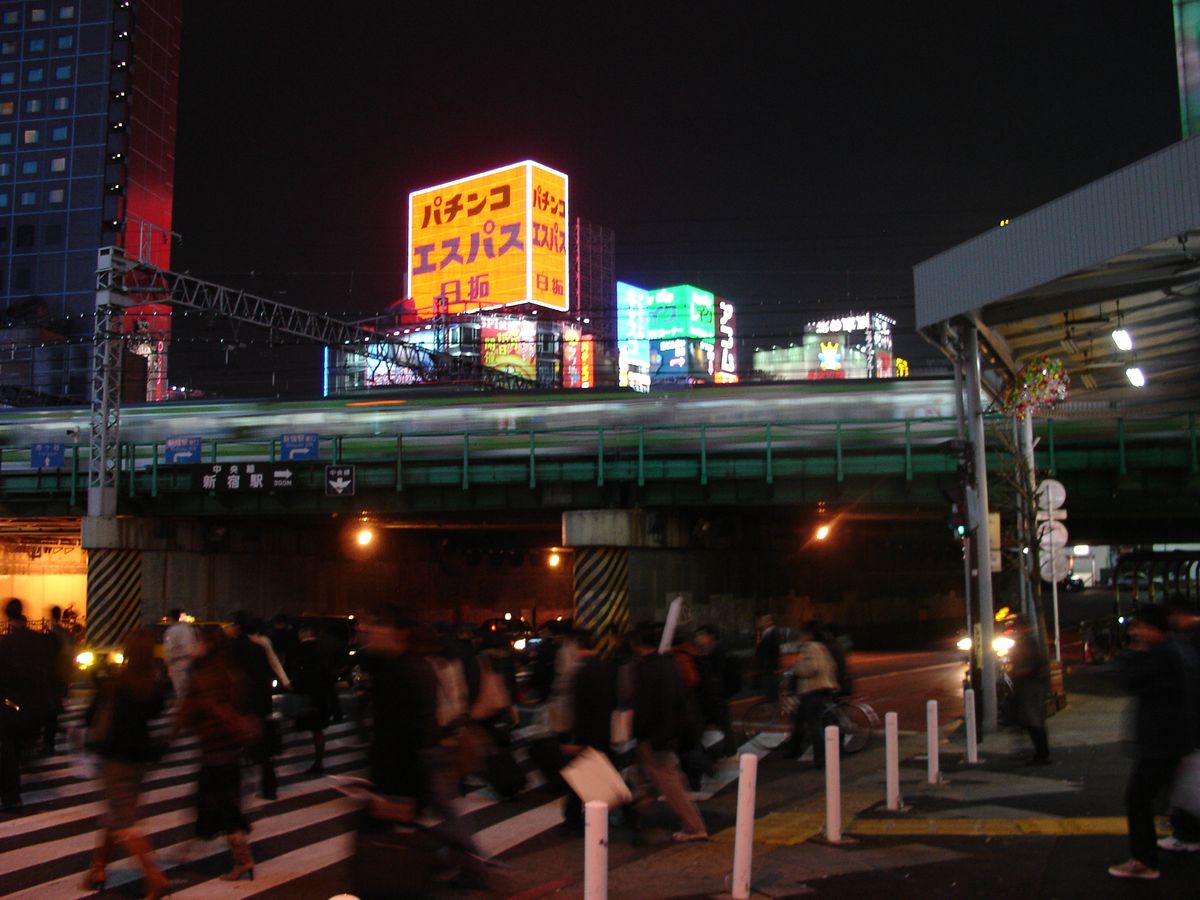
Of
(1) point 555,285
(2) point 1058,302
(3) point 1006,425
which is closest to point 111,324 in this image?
(3) point 1006,425

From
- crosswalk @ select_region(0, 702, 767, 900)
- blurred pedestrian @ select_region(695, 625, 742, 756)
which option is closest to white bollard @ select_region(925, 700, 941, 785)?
crosswalk @ select_region(0, 702, 767, 900)

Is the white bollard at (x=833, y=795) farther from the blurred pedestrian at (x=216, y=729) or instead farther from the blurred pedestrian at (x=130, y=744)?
the blurred pedestrian at (x=130, y=744)

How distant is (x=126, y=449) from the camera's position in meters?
37.3

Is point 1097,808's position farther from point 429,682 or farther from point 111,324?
point 111,324

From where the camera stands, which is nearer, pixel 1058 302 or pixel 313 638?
pixel 313 638

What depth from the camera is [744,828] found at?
770 centimetres

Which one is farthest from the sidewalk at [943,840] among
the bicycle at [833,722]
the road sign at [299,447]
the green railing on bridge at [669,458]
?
the road sign at [299,447]

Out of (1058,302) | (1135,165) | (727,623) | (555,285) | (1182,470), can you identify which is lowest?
(727,623)

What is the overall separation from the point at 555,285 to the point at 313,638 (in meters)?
64.8

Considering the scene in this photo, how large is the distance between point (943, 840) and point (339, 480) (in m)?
25.8

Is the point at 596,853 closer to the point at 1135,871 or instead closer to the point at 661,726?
the point at 661,726

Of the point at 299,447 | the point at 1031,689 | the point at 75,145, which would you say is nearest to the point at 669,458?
Answer: the point at 299,447

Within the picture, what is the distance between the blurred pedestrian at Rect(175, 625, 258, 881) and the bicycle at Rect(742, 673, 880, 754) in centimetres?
739

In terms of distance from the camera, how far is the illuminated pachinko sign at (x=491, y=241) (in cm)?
7462
